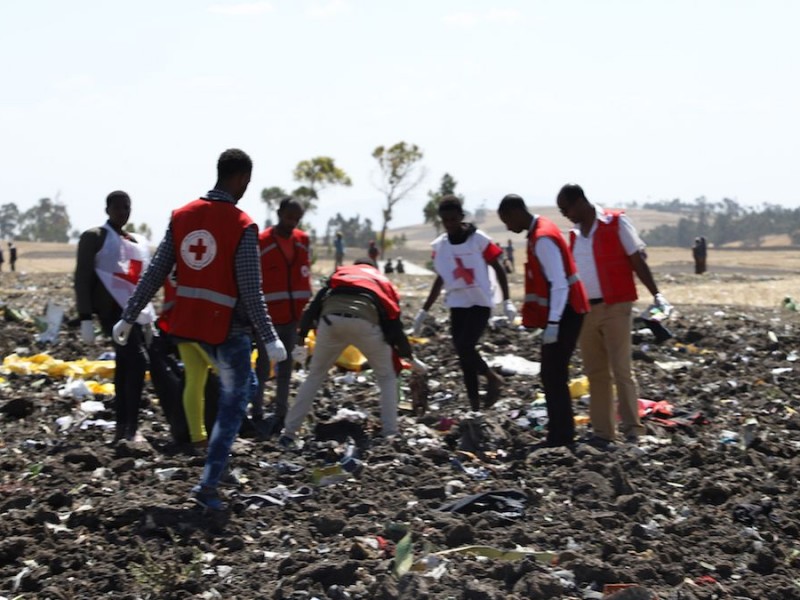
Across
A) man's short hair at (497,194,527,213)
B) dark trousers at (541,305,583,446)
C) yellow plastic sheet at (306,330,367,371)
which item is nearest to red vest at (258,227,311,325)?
man's short hair at (497,194,527,213)

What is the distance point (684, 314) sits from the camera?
17.4m

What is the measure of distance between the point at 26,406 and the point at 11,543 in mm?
3750

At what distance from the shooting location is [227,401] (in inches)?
234

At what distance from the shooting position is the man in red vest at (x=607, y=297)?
7.67 meters

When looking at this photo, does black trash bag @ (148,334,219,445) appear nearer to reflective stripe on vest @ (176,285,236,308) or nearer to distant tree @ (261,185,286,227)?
reflective stripe on vest @ (176,285,236,308)

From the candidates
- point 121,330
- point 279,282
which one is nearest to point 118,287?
point 279,282

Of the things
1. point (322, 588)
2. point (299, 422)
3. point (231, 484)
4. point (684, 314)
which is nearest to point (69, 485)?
point (231, 484)

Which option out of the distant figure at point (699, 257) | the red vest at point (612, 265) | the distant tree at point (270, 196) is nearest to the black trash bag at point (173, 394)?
the red vest at point (612, 265)

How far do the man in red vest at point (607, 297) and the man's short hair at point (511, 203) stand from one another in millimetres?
253

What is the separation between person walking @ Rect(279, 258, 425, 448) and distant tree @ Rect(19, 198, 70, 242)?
99.9m

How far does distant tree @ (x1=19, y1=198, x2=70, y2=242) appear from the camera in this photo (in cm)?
10406

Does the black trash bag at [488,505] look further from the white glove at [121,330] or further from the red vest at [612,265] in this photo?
the red vest at [612,265]

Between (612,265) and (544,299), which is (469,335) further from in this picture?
(612,265)

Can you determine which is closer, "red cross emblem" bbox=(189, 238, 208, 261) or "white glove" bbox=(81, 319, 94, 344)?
"red cross emblem" bbox=(189, 238, 208, 261)
